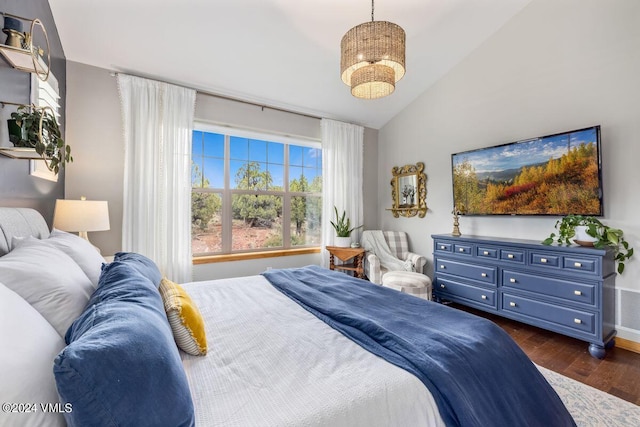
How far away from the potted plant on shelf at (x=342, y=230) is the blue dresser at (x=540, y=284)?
134 centimetres

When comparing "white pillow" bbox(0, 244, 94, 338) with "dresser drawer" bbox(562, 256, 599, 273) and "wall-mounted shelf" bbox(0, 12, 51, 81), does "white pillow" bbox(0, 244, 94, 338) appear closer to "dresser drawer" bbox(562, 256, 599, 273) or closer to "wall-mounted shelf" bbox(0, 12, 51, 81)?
"wall-mounted shelf" bbox(0, 12, 51, 81)

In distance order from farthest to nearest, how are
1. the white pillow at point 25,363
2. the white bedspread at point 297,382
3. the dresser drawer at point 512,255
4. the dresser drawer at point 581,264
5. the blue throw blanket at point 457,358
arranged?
the dresser drawer at point 512,255 < the dresser drawer at point 581,264 < the blue throw blanket at point 457,358 < the white bedspread at point 297,382 < the white pillow at point 25,363

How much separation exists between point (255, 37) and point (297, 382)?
2.99m

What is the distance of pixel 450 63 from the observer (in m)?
3.56

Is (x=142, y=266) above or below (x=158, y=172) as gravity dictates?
below

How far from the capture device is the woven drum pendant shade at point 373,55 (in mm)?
1854

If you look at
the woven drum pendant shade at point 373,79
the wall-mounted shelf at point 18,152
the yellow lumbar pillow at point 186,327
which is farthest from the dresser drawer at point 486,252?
the wall-mounted shelf at point 18,152

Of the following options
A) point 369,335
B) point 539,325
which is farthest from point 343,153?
point 369,335

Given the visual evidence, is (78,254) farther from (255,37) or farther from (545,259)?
(545,259)

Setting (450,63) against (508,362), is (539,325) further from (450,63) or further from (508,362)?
(450,63)

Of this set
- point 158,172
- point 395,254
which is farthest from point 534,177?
point 158,172

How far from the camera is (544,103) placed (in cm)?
287

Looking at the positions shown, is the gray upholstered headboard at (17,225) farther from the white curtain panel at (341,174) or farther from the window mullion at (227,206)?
the white curtain panel at (341,174)

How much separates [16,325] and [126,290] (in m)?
0.35
